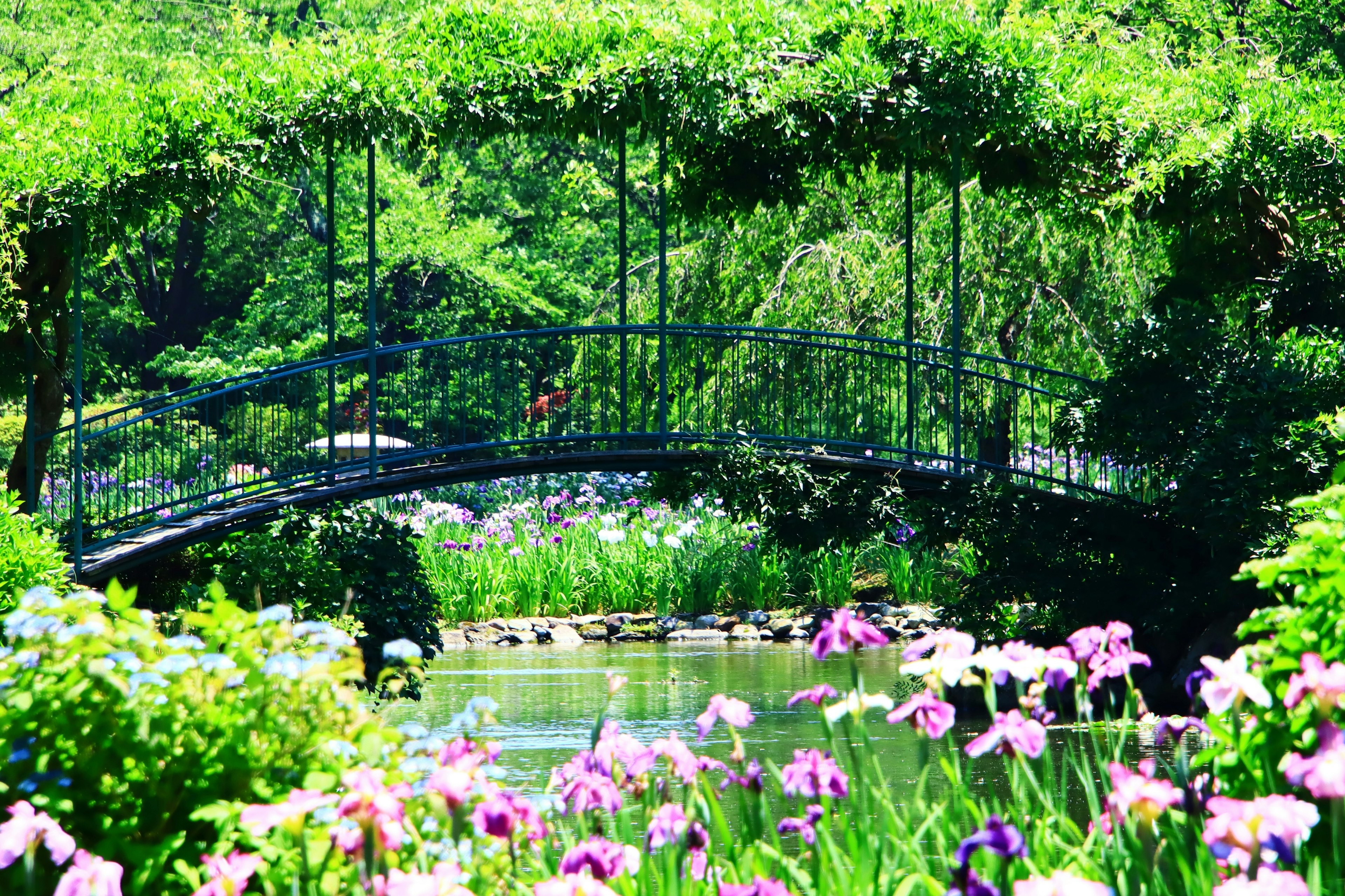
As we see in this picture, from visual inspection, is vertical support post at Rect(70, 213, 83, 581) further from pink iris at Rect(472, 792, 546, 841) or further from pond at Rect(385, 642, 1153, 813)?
pink iris at Rect(472, 792, 546, 841)

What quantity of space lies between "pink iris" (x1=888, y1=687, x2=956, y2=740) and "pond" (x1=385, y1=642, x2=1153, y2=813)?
272 cm

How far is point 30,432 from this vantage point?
790 centimetres

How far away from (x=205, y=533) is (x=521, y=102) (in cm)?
296

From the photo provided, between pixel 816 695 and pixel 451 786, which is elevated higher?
pixel 816 695

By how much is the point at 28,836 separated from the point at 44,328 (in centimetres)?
702

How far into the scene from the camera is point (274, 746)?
9.21 feet

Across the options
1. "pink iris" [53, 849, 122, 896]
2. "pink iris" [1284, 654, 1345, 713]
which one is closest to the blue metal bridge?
"pink iris" [53, 849, 122, 896]

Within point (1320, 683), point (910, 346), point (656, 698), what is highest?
point (910, 346)

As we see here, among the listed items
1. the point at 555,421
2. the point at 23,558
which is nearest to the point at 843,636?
the point at 23,558

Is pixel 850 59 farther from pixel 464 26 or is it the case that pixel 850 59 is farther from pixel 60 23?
pixel 60 23

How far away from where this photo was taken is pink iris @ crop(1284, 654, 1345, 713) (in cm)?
239

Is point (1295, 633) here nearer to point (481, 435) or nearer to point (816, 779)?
point (816, 779)

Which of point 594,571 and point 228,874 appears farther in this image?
point 594,571

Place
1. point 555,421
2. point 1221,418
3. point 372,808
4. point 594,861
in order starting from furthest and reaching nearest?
point 555,421 < point 1221,418 < point 594,861 < point 372,808
